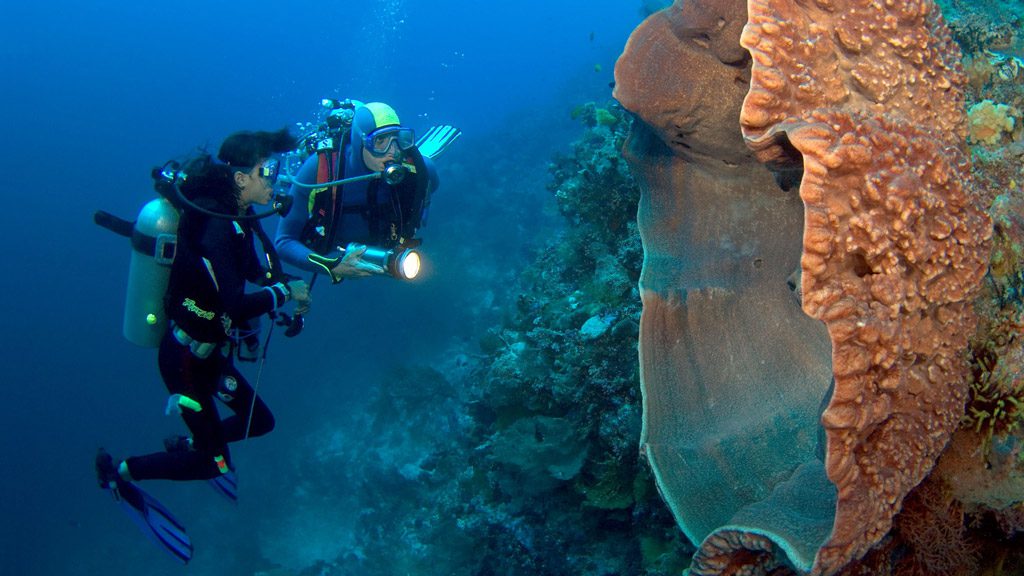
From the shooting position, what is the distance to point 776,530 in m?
1.84

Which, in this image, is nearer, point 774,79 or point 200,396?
point 774,79

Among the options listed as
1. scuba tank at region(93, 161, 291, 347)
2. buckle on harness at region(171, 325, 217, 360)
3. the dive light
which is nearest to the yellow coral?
the dive light

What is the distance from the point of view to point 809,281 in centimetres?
152

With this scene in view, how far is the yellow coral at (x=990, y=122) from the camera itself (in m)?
2.68

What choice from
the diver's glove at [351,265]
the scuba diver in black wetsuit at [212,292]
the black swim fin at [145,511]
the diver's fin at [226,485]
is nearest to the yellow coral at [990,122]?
the diver's glove at [351,265]

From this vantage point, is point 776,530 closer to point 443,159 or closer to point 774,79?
point 774,79

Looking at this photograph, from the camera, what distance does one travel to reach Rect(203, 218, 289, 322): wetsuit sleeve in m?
3.91

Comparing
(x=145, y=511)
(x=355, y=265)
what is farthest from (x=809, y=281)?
(x=145, y=511)

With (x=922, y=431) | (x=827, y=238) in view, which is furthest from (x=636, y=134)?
(x=922, y=431)

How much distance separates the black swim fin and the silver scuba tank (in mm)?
1577

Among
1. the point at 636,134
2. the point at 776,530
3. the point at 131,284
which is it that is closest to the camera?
the point at 776,530

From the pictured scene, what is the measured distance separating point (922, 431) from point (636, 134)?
2.43m

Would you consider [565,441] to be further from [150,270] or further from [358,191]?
[150,270]

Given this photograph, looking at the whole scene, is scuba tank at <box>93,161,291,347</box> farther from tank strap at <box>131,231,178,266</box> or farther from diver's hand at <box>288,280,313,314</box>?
diver's hand at <box>288,280,313,314</box>
